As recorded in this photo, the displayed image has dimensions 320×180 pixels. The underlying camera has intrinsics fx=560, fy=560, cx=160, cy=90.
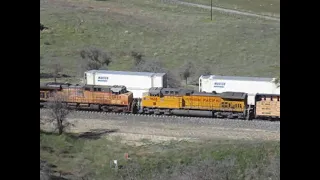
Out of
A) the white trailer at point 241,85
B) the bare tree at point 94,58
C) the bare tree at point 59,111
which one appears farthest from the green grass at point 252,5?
the bare tree at point 59,111

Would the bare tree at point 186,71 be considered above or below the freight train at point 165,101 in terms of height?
above

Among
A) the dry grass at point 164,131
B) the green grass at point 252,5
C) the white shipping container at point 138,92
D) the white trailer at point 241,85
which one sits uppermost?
the green grass at point 252,5

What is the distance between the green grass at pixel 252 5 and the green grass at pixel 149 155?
15285mm

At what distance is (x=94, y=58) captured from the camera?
50.2ft

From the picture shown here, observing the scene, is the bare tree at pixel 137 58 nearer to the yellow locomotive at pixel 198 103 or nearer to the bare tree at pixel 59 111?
the yellow locomotive at pixel 198 103

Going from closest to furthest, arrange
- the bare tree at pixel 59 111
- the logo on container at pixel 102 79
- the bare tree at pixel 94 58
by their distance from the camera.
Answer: the bare tree at pixel 59 111 → the logo on container at pixel 102 79 → the bare tree at pixel 94 58

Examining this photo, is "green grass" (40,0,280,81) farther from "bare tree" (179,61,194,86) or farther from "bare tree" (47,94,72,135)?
"bare tree" (47,94,72,135)

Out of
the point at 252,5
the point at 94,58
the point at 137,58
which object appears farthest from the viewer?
the point at 252,5

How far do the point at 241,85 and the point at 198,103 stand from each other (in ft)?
4.53

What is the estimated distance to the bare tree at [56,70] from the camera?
12786mm

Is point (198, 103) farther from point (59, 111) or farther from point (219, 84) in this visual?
point (59, 111)

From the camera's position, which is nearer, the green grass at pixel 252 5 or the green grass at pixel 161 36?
the green grass at pixel 161 36

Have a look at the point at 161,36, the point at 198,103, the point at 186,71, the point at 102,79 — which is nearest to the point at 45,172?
the point at 198,103
